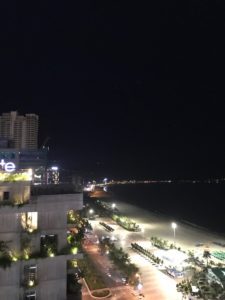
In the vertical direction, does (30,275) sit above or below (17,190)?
below

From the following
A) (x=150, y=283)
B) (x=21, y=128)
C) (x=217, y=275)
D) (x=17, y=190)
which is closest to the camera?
(x=17, y=190)

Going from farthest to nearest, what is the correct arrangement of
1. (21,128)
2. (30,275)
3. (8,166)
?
(21,128), (8,166), (30,275)

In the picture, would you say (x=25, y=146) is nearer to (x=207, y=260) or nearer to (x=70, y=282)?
(x=207, y=260)

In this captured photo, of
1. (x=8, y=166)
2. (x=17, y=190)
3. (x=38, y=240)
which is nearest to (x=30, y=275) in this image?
(x=38, y=240)

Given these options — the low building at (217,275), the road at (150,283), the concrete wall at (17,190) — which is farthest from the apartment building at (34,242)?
the low building at (217,275)

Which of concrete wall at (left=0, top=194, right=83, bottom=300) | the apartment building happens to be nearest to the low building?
the apartment building

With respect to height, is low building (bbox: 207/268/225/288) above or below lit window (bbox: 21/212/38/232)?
below

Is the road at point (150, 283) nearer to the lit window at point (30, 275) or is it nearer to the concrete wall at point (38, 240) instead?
the concrete wall at point (38, 240)

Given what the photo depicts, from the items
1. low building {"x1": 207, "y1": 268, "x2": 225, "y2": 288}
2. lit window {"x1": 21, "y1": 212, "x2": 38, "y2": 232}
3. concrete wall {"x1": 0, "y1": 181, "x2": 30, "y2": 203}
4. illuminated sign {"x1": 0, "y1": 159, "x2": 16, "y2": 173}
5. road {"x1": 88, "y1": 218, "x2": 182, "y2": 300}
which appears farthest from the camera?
low building {"x1": 207, "y1": 268, "x2": 225, "y2": 288}

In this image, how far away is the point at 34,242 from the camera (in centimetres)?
2302

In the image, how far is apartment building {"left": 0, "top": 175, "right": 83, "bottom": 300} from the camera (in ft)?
73.5

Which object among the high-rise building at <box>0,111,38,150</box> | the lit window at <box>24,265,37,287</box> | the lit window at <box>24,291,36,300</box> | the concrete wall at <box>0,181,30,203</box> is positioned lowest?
the lit window at <box>24,291,36,300</box>

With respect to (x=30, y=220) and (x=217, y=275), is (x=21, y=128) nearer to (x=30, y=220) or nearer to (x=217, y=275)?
(x=217, y=275)

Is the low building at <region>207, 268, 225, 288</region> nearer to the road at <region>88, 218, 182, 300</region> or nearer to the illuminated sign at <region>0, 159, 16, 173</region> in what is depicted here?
the road at <region>88, 218, 182, 300</region>
